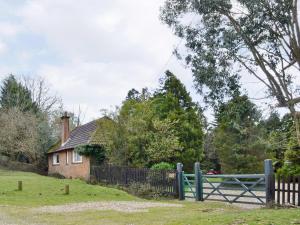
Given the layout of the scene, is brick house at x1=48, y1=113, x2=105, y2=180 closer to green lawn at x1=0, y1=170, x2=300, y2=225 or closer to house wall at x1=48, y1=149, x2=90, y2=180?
house wall at x1=48, y1=149, x2=90, y2=180

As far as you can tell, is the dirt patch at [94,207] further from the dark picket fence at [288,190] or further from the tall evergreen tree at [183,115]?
the tall evergreen tree at [183,115]

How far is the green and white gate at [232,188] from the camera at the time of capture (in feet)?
50.6

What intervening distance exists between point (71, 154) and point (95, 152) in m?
5.59

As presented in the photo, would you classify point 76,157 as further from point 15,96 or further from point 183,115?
point 15,96

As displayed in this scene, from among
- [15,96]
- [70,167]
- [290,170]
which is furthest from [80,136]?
[15,96]

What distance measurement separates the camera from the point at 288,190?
15.0m

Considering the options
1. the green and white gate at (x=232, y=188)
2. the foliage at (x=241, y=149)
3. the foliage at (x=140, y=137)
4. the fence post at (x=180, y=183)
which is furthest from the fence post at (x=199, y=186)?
the foliage at (x=241, y=149)

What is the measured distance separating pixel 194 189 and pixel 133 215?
298 inches

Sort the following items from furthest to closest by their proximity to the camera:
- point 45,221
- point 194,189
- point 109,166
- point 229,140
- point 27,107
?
point 27,107 → point 229,140 → point 109,166 → point 194,189 → point 45,221

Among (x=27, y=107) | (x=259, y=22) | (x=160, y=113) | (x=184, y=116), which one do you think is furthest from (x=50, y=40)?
(x=27, y=107)

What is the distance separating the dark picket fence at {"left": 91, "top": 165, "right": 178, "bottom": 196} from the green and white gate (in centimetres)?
61

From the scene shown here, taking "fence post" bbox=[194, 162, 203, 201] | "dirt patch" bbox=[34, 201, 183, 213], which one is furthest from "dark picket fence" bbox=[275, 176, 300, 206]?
"dirt patch" bbox=[34, 201, 183, 213]

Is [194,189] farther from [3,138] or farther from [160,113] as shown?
[3,138]

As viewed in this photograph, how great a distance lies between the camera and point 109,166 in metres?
26.5
